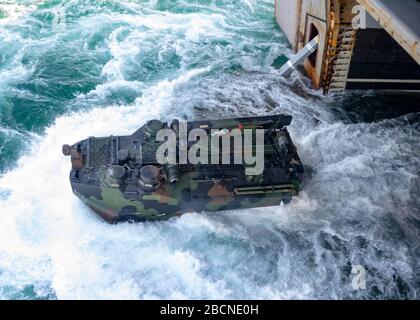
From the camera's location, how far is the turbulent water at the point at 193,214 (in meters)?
11.0

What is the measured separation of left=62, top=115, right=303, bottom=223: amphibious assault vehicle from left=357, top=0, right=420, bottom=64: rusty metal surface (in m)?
3.85

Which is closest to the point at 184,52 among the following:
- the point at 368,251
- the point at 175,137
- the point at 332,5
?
the point at 332,5

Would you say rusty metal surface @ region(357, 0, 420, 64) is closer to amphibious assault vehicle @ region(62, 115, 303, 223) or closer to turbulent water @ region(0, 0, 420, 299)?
amphibious assault vehicle @ region(62, 115, 303, 223)

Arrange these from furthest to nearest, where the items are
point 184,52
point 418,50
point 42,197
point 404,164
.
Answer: point 184,52 < point 404,164 < point 42,197 < point 418,50

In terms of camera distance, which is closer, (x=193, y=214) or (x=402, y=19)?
(x=402, y=19)

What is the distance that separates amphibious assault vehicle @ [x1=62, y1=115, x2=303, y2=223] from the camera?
10633mm

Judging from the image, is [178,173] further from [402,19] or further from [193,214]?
[402,19]

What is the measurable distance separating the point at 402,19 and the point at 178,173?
6195 millimetres

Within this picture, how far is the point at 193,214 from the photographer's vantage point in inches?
476

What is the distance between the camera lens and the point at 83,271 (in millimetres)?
11164

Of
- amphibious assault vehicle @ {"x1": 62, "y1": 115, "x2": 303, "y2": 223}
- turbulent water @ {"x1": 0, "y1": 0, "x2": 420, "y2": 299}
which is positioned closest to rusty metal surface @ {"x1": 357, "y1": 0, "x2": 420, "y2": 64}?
amphibious assault vehicle @ {"x1": 62, "y1": 115, "x2": 303, "y2": 223}

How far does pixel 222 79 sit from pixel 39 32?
33.3ft

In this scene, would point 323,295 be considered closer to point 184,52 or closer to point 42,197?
point 42,197

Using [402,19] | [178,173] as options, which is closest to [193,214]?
[178,173]
